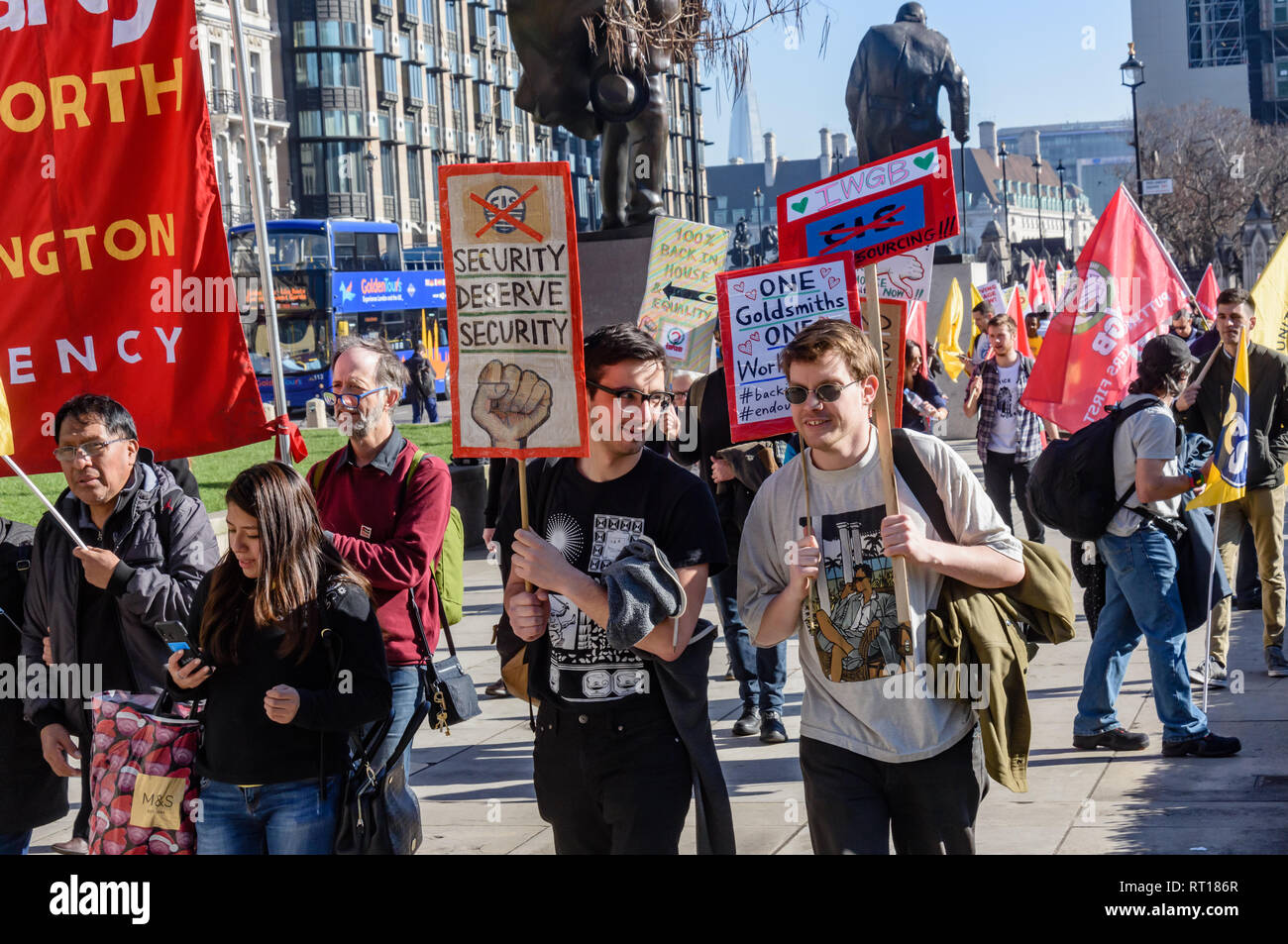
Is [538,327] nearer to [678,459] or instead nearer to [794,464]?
[794,464]

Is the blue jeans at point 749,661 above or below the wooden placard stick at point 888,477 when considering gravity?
below

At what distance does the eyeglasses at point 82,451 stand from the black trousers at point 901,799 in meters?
2.36

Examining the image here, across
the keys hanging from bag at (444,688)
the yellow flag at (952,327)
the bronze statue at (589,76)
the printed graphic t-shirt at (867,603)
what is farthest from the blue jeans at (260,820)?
the yellow flag at (952,327)

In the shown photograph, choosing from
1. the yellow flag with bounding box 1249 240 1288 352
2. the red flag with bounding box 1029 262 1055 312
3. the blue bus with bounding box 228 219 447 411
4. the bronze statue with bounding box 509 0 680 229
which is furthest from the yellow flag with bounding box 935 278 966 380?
the blue bus with bounding box 228 219 447 411

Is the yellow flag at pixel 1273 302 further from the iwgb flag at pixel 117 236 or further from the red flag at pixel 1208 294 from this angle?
the iwgb flag at pixel 117 236

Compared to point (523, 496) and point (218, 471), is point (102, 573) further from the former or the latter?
point (218, 471)

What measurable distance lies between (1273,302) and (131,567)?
6293mm

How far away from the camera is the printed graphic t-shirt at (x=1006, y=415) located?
10594 mm

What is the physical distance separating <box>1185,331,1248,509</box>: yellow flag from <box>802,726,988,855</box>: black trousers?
164 inches

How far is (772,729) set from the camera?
7.11 meters

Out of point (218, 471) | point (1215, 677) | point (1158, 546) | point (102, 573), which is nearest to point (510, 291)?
point (102, 573)

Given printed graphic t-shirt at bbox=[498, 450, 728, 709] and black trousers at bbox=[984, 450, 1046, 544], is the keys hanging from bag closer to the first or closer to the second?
printed graphic t-shirt at bbox=[498, 450, 728, 709]
